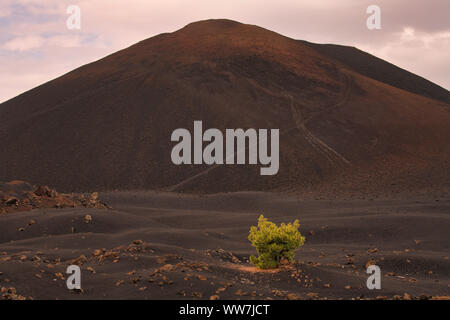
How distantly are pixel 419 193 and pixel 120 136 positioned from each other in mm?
23730

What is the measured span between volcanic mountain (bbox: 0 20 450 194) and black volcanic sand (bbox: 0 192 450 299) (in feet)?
40.9

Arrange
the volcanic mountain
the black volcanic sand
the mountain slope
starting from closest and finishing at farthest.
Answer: the black volcanic sand, the volcanic mountain, the mountain slope

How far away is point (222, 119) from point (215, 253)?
107ft

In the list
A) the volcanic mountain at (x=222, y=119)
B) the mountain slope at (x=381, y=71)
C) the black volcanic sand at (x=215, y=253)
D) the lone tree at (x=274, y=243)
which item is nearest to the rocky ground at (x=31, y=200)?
the black volcanic sand at (x=215, y=253)

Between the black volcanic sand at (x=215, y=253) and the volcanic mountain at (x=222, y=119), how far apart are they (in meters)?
12.5

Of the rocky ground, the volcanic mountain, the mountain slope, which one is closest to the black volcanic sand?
the rocky ground

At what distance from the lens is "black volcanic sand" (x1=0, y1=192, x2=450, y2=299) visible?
30.0 feet

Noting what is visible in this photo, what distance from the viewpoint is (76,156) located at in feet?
140

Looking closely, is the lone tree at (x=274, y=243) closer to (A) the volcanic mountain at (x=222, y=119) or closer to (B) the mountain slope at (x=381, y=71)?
(A) the volcanic mountain at (x=222, y=119)

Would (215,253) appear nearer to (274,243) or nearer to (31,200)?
(274,243)

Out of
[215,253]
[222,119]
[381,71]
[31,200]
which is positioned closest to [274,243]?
[215,253]

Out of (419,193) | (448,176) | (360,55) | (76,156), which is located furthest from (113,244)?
(360,55)

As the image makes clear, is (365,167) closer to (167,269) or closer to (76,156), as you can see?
(76,156)

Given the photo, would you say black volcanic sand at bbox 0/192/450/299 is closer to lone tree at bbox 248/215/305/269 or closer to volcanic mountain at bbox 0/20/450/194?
lone tree at bbox 248/215/305/269
